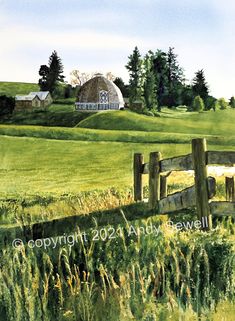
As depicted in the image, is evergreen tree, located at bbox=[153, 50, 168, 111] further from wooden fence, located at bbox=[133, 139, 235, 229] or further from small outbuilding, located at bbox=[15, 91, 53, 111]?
small outbuilding, located at bbox=[15, 91, 53, 111]

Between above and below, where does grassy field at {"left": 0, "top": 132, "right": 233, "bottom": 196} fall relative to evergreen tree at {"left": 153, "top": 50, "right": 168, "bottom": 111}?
below

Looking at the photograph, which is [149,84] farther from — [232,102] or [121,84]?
[232,102]

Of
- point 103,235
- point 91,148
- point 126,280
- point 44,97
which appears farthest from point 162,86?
point 126,280

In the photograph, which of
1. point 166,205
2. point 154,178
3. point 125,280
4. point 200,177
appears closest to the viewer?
point 125,280

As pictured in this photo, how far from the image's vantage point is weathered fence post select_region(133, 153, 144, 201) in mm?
10250

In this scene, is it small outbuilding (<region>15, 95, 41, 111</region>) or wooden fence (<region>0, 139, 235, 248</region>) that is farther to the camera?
small outbuilding (<region>15, 95, 41, 111</region>)

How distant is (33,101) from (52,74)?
1.79 ft

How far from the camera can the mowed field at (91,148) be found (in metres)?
10.0

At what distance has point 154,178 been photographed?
34.5 ft

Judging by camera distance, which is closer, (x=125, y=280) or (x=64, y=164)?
(x=125, y=280)

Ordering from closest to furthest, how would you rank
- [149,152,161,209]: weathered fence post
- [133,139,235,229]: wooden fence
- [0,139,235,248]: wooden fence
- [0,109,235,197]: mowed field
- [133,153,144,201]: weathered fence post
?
[0,139,235,248]: wooden fence, [133,139,235,229]: wooden fence, [0,109,235,197]: mowed field, [133,153,144,201]: weathered fence post, [149,152,161,209]: weathered fence post

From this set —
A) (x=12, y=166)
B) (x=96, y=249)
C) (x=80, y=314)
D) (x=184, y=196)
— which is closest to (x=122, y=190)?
(x=184, y=196)

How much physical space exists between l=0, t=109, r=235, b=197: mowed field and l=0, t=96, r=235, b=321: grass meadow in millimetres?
15

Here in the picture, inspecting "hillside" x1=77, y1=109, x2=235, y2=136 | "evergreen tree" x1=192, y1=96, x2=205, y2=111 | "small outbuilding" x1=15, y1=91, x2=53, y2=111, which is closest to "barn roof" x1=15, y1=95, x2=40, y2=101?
"small outbuilding" x1=15, y1=91, x2=53, y2=111
